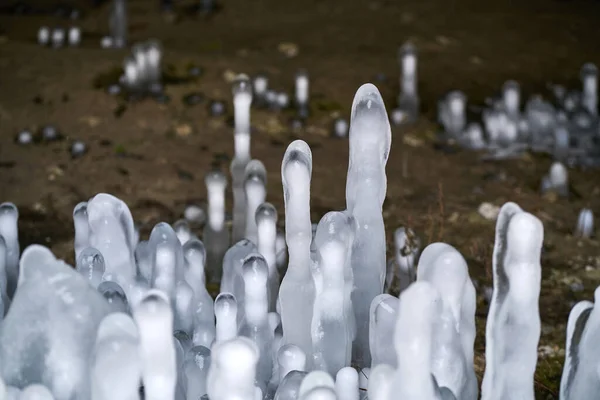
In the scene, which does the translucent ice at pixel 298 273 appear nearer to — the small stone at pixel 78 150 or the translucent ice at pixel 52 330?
the translucent ice at pixel 52 330

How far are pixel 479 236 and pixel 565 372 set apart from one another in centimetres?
224

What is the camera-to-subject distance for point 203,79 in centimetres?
725

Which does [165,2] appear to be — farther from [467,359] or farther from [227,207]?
[467,359]

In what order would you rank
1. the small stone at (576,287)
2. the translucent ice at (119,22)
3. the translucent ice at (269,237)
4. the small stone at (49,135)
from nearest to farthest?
the translucent ice at (269,237) < the small stone at (576,287) < the small stone at (49,135) < the translucent ice at (119,22)

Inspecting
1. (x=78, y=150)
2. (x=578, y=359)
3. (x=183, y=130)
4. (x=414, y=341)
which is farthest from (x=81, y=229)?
(x=183, y=130)

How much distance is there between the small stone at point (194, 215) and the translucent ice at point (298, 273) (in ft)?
7.09

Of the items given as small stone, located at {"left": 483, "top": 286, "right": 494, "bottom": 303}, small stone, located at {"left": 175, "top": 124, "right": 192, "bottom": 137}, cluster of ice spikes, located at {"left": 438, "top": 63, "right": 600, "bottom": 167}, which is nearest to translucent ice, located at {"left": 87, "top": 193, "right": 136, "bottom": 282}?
small stone, located at {"left": 483, "top": 286, "right": 494, "bottom": 303}

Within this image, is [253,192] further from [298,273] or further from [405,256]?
[298,273]

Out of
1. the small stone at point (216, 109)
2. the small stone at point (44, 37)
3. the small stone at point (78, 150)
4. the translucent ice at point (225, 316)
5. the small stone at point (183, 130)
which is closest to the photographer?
the translucent ice at point (225, 316)

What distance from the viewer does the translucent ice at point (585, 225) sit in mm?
5211

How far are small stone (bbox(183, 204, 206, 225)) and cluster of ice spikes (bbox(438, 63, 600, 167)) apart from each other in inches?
80.7

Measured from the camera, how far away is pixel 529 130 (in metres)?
6.53

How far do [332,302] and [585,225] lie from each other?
2.58 meters

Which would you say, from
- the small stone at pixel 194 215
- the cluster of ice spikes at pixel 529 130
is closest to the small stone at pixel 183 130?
the small stone at pixel 194 215
